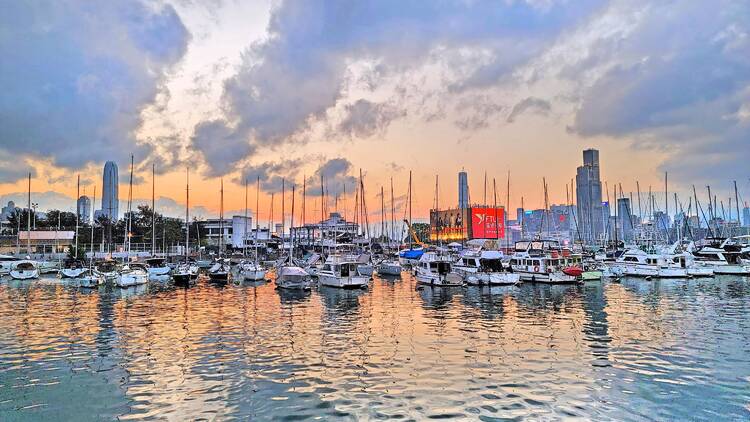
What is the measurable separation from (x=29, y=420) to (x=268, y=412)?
7.01m

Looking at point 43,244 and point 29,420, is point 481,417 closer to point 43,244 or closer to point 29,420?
point 29,420

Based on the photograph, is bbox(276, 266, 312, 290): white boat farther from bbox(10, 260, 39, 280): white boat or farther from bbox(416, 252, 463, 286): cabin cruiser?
bbox(10, 260, 39, 280): white boat

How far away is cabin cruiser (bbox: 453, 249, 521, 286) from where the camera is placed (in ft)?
182

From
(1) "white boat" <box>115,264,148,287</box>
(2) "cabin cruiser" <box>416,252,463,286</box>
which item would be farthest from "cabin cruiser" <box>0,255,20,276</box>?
(2) "cabin cruiser" <box>416,252,463,286</box>

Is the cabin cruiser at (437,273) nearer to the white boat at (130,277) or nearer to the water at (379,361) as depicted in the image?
the water at (379,361)

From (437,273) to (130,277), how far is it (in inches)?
1491

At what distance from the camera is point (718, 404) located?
14812mm

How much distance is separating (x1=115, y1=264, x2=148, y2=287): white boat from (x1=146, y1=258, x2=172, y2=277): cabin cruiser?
8.86m

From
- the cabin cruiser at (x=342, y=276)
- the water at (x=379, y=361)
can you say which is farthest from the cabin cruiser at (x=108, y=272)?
the cabin cruiser at (x=342, y=276)

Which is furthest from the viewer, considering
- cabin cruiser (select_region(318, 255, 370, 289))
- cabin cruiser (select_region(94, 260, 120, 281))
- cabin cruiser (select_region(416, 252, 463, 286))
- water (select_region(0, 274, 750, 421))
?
cabin cruiser (select_region(94, 260, 120, 281))

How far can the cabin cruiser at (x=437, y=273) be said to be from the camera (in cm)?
5612

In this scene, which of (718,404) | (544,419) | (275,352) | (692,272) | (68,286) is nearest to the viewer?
(544,419)

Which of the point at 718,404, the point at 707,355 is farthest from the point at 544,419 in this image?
the point at 707,355

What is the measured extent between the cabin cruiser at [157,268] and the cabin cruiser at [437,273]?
40505 mm
